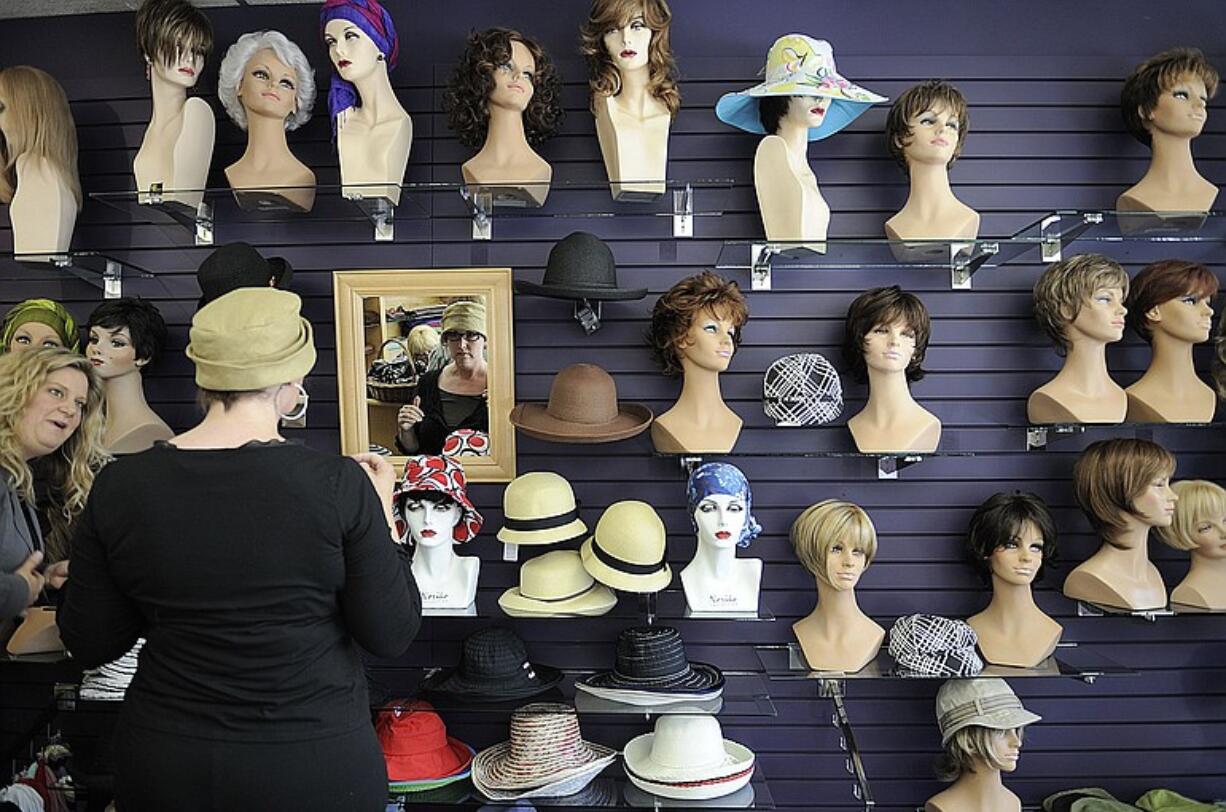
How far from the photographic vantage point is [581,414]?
114 inches

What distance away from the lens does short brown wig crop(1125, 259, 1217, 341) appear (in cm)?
292

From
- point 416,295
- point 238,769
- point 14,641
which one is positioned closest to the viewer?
point 238,769

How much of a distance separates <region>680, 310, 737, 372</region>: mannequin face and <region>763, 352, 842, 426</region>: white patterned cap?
0.59 ft

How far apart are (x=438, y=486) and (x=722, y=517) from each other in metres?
0.85

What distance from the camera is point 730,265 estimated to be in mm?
3197

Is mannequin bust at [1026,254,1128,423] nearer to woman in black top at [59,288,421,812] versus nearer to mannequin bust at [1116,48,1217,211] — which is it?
mannequin bust at [1116,48,1217,211]

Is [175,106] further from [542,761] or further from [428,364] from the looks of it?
[542,761]

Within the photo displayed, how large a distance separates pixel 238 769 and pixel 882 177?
263 centimetres

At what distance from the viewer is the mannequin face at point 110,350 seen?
304 centimetres

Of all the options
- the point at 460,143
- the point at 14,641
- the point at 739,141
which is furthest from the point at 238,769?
the point at 739,141

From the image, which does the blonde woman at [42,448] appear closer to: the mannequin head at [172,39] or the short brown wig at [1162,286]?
the mannequin head at [172,39]

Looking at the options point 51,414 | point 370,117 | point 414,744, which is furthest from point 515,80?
point 414,744

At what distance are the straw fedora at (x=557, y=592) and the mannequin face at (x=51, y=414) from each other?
55.6 inches

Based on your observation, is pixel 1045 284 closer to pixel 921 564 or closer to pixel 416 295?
pixel 921 564
